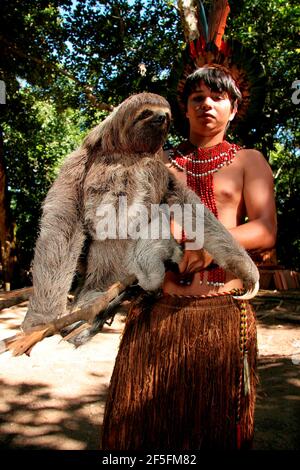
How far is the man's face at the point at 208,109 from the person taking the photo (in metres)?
2.31

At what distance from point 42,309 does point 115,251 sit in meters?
0.44

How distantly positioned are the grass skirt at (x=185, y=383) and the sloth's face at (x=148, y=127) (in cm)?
87

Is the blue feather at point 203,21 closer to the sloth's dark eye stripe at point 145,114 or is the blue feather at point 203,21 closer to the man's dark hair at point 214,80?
the man's dark hair at point 214,80

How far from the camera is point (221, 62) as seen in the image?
2.44 metres

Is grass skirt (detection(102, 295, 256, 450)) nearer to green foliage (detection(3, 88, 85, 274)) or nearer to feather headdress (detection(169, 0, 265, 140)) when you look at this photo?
feather headdress (detection(169, 0, 265, 140))

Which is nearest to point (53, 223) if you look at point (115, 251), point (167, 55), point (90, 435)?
point (115, 251)

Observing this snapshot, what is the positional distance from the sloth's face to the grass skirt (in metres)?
0.87

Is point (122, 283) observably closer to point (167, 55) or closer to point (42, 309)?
point (42, 309)

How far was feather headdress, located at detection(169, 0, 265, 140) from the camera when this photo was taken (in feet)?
8.00

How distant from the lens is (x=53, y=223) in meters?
1.97
